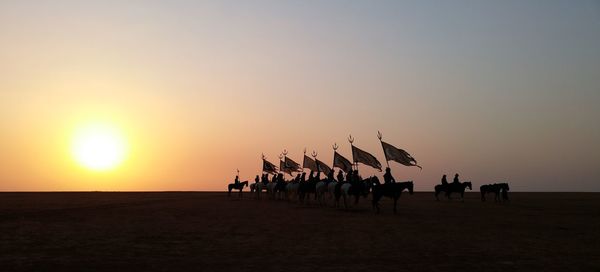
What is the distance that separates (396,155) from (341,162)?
893 cm

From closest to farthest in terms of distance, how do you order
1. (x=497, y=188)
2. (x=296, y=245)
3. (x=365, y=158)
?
(x=296, y=245) → (x=365, y=158) → (x=497, y=188)

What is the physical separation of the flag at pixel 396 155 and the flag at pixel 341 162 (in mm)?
7998

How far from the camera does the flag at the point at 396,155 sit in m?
34.4

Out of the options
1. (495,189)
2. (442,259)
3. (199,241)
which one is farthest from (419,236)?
(495,189)

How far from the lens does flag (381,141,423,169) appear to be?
34375mm

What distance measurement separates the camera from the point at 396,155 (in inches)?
1371

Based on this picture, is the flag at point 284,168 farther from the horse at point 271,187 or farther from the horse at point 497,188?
the horse at point 497,188

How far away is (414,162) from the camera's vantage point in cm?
3428

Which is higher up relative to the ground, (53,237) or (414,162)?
(414,162)

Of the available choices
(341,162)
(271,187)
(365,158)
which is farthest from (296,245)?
(271,187)

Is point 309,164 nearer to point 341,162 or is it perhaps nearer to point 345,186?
point 341,162

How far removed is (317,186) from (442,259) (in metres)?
25.1

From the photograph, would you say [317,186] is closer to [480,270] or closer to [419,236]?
[419,236]

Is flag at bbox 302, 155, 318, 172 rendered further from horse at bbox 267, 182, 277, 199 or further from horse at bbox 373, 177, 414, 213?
horse at bbox 373, 177, 414, 213
